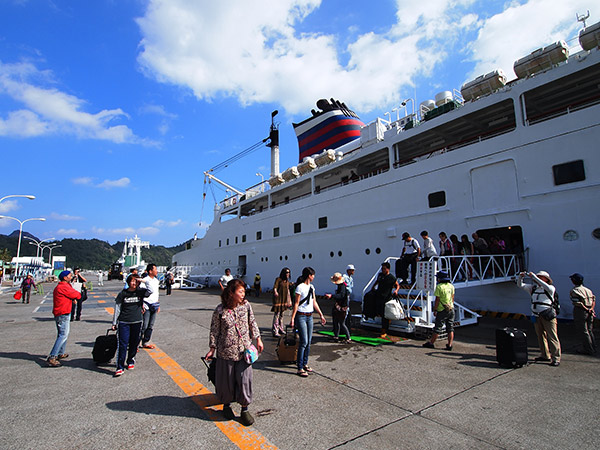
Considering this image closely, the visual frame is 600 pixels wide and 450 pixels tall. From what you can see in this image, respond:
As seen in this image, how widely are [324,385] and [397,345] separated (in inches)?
108

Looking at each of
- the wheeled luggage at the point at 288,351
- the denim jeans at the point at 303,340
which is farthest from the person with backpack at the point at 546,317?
the wheeled luggage at the point at 288,351

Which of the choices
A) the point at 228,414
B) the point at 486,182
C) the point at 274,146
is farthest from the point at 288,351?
the point at 274,146

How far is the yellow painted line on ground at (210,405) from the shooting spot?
9.29 feet

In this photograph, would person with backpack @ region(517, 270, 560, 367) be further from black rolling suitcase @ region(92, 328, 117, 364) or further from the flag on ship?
the flag on ship

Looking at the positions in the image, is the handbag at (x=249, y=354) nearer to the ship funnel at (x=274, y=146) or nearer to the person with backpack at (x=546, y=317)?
the person with backpack at (x=546, y=317)

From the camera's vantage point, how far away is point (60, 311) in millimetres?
5078

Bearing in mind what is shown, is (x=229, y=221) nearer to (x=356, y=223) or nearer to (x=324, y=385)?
(x=356, y=223)

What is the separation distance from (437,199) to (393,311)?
599cm

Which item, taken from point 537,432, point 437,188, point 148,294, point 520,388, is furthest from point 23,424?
point 437,188

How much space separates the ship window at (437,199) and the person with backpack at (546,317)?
6.12 m

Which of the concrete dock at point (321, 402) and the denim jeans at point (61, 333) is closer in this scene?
the concrete dock at point (321, 402)

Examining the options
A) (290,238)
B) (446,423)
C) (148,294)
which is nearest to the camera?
(446,423)

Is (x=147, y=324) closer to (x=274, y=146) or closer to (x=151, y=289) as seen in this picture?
(x=151, y=289)

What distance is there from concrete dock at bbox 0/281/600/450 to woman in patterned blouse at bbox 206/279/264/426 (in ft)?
0.77
